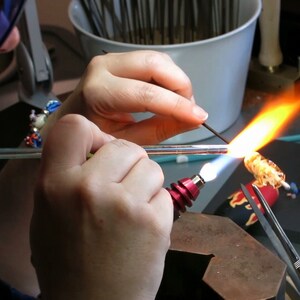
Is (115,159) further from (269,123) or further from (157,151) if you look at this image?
(269,123)

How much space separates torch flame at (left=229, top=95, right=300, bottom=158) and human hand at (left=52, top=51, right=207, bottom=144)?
0.10m

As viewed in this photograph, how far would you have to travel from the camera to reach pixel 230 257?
0.53 m

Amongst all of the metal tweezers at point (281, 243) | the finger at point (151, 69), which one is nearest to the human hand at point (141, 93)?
the finger at point (151, 69)

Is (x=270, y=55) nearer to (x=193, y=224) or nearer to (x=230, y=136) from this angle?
(x=230, y=136)

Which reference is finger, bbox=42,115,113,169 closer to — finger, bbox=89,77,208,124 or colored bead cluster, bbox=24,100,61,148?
finger, bbox=89,77,208,124

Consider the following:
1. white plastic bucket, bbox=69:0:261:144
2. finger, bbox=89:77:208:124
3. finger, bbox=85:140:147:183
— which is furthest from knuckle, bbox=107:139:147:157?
white plastic bucket, bbox=69:0:261:144

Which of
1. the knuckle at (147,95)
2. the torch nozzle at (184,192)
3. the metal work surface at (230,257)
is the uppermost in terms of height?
the knuckle at (147,95)

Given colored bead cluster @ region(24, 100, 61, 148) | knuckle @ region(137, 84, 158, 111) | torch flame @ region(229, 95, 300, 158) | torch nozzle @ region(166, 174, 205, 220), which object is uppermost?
knuckle @ region(137, 84, 158, 111)

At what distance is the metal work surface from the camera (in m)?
0.49

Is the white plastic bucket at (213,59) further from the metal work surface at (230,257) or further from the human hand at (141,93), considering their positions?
the metal work surface at (230,257)

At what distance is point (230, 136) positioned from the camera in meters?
0.86

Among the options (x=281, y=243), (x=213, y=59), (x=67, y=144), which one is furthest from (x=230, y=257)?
(x=213, y=59)

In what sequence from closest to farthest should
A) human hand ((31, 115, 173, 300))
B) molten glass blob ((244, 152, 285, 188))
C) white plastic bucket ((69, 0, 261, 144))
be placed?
human hand ((31, 115, 173, 300))
molten glass blob ((244, 152, 285, 188))
white plastic bucket ((69, 0, 261, 144))

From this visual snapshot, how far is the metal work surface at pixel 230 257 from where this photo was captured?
491mm
